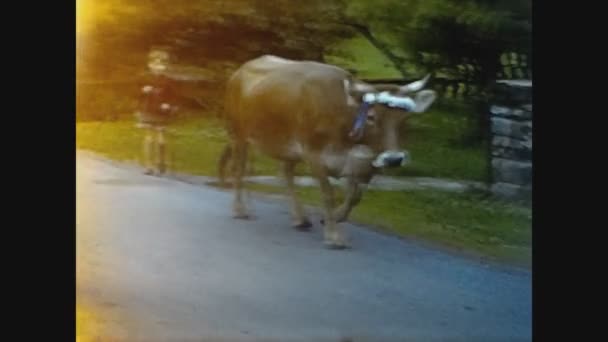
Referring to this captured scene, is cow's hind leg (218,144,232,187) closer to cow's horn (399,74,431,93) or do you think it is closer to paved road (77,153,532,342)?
paved road (77,153,532,342)

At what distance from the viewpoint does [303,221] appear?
1569 mm

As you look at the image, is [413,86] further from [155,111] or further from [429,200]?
[155,111]

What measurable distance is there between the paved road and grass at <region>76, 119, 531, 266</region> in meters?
0.03

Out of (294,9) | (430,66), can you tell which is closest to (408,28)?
(430,66)

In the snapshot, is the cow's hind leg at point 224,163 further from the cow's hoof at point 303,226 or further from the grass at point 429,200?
the cow's hoof at point 303,226

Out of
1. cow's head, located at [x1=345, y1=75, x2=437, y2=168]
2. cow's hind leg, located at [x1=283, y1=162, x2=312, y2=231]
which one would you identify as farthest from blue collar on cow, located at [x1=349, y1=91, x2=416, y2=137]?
cow's hind leg, located at [x1=283, y1=162, x2=312, y2=231]

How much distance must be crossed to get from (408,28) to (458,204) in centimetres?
32

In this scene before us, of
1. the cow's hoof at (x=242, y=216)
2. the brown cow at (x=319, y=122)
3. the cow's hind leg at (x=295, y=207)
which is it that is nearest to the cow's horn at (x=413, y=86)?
the brown cow at (x=319, y=122)

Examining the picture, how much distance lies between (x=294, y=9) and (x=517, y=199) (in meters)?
0.51

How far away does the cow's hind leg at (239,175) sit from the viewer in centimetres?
157

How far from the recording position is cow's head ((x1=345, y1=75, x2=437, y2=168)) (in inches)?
61.0
